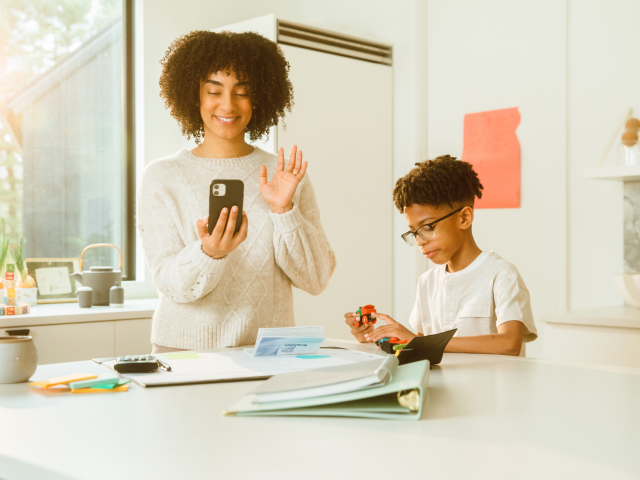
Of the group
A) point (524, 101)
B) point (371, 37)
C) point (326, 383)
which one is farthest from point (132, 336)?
point (524, 101)

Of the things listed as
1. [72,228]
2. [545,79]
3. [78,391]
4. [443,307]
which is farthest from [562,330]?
[72,228]

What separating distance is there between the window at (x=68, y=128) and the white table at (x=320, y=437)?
1957mm

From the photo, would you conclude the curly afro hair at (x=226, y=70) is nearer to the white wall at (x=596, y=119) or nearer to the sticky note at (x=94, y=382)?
the sticky note at (x=94, y=382)

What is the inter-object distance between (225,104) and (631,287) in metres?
1.60

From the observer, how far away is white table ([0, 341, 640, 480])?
2.09ft

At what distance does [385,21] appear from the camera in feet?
11.1

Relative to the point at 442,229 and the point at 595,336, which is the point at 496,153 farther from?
the point at 442,229

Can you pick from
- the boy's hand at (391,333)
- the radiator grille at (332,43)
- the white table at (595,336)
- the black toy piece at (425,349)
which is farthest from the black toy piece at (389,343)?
the radiator grille at (332,43)

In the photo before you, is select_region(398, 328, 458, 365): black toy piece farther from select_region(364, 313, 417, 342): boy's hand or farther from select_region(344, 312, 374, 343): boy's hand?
select_region(344, 312, 374, 343): boy's hand

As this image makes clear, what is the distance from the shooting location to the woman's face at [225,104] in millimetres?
1554

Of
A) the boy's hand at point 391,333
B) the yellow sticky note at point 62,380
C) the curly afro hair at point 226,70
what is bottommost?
the yellow sticky note at point 62,380

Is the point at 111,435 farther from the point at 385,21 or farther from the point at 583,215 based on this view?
the point at 385,21

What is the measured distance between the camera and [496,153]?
9.82ft

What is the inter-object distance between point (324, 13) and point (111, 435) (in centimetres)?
319
